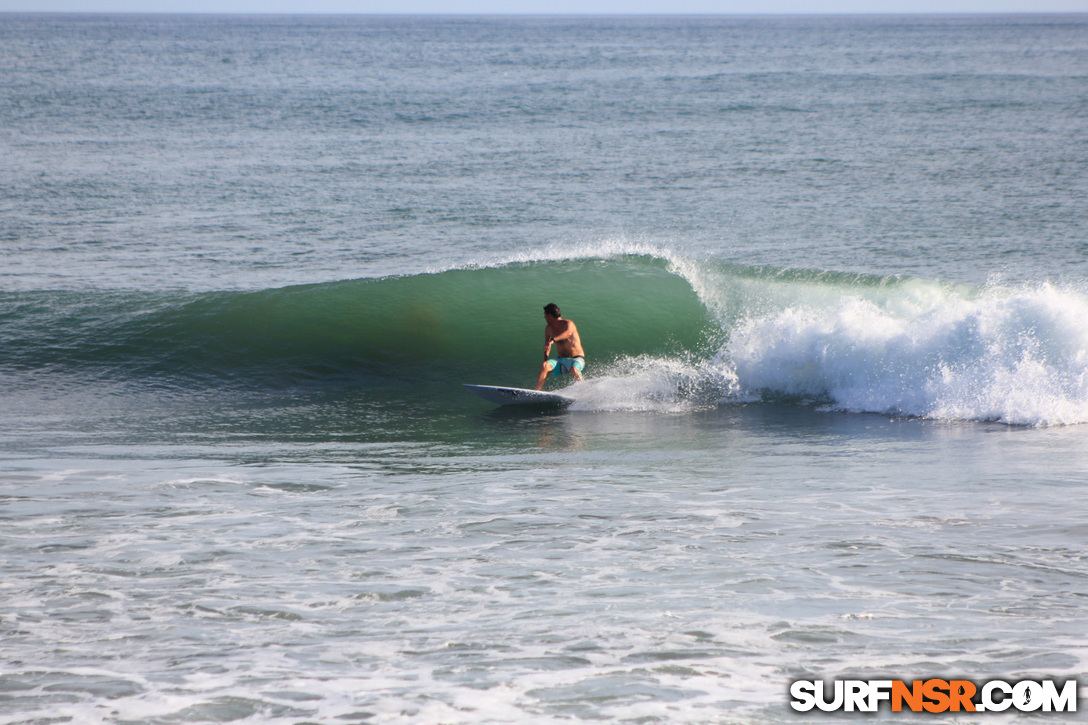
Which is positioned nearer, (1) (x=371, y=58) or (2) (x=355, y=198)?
(2) (x=355, y=198)

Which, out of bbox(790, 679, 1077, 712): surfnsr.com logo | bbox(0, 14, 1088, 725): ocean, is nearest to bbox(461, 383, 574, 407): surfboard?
bbox(0, 14, 1088, 725): ocean

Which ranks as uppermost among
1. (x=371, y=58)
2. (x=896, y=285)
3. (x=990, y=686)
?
(x=371, y=58)

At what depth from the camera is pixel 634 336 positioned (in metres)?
14.2

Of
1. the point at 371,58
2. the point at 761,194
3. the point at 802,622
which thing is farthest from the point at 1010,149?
the point at 371,58

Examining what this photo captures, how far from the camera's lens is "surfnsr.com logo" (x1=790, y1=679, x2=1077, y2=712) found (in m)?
3.64

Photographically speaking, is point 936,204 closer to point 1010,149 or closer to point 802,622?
point 1010,149

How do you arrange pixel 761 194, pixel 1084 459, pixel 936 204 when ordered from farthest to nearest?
pixel 761 194 < pixel 936 204 < pixel 1084 459

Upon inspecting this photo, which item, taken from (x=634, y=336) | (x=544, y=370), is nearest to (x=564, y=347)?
(x=544, y=370)

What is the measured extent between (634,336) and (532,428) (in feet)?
15.7

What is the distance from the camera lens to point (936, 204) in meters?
21.2

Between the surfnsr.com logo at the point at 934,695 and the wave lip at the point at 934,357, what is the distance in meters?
6.53

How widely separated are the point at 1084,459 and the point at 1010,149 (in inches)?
908

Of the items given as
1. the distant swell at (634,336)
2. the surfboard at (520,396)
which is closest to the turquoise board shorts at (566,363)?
the distant swell at (634,336)

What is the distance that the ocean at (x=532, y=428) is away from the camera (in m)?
4.14
